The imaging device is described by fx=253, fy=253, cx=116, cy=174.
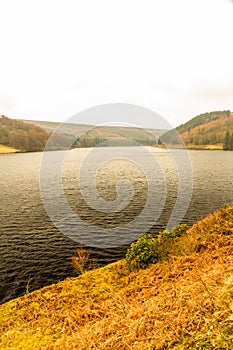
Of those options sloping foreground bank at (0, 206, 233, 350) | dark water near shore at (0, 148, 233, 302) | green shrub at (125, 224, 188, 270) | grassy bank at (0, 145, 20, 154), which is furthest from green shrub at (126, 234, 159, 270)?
grassy bank at (0, 145, 20, 154)

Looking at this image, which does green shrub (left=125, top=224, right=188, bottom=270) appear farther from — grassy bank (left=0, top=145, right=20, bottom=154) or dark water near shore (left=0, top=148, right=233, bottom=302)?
grassy bank (left=0, top=145, right=20, bottom=154)

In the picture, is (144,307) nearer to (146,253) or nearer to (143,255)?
(143,255)

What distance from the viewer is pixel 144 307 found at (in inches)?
320

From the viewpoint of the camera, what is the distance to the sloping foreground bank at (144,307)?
6.09 metres

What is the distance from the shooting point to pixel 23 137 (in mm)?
173250

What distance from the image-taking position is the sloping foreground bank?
20.0 feet

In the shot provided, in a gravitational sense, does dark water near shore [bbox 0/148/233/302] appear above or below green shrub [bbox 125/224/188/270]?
below

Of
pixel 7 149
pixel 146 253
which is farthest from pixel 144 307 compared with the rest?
pixel 7 149

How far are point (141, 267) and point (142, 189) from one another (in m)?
29.5

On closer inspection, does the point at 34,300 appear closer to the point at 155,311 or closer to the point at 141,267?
the point at 141,267

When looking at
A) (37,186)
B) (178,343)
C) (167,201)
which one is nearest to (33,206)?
(37,186)

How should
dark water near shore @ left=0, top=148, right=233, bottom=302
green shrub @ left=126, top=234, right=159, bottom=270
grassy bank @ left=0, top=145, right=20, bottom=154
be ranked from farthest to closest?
grassy bank @ left=0, top=145, right=20, bottom=154
dark water near shore @ left=0, top=148, right=233, bottom=302
green shrub @ left=126, top=234, right=159, bottom=270

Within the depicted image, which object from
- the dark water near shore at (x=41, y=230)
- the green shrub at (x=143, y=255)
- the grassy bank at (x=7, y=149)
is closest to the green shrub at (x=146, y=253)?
the green shrub at (x=143, y=255)

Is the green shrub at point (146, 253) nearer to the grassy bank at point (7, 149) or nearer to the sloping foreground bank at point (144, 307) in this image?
the sloping foreground bank at point (144, 307)
